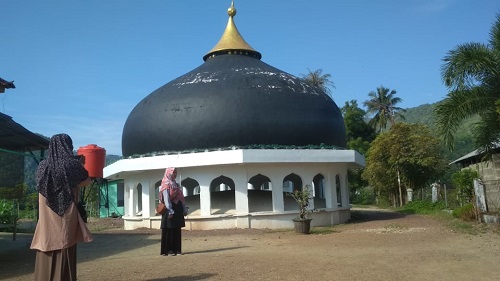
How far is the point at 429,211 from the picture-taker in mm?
22297

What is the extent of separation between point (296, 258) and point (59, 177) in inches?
194

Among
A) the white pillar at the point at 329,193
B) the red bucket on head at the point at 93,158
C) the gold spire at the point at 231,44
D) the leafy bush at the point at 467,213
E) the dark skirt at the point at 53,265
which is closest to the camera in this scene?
the dark skirt at the point at 53,265

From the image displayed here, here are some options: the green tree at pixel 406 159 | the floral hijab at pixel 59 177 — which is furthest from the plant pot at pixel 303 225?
the green tree at pixel 406 159

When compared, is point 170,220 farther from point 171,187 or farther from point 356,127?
point 356,127

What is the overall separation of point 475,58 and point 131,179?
1361 centimetres

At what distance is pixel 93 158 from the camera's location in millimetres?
8602

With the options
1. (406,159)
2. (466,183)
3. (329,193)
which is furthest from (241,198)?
(406,159)

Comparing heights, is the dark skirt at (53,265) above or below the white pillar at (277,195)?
below

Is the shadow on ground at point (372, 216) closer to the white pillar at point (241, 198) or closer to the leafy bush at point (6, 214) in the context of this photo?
the white pillar at point (241, 198)

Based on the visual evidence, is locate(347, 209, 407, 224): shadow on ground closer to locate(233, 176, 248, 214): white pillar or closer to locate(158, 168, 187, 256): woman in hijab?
locate(233, 176, 248, 214): white pillar

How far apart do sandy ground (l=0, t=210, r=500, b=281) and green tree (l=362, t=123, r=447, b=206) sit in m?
16.4

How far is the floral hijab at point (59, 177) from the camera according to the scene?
541 centimetres

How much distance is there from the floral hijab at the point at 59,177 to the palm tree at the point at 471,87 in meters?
10.7

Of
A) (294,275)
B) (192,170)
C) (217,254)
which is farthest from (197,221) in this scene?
(294,275)
